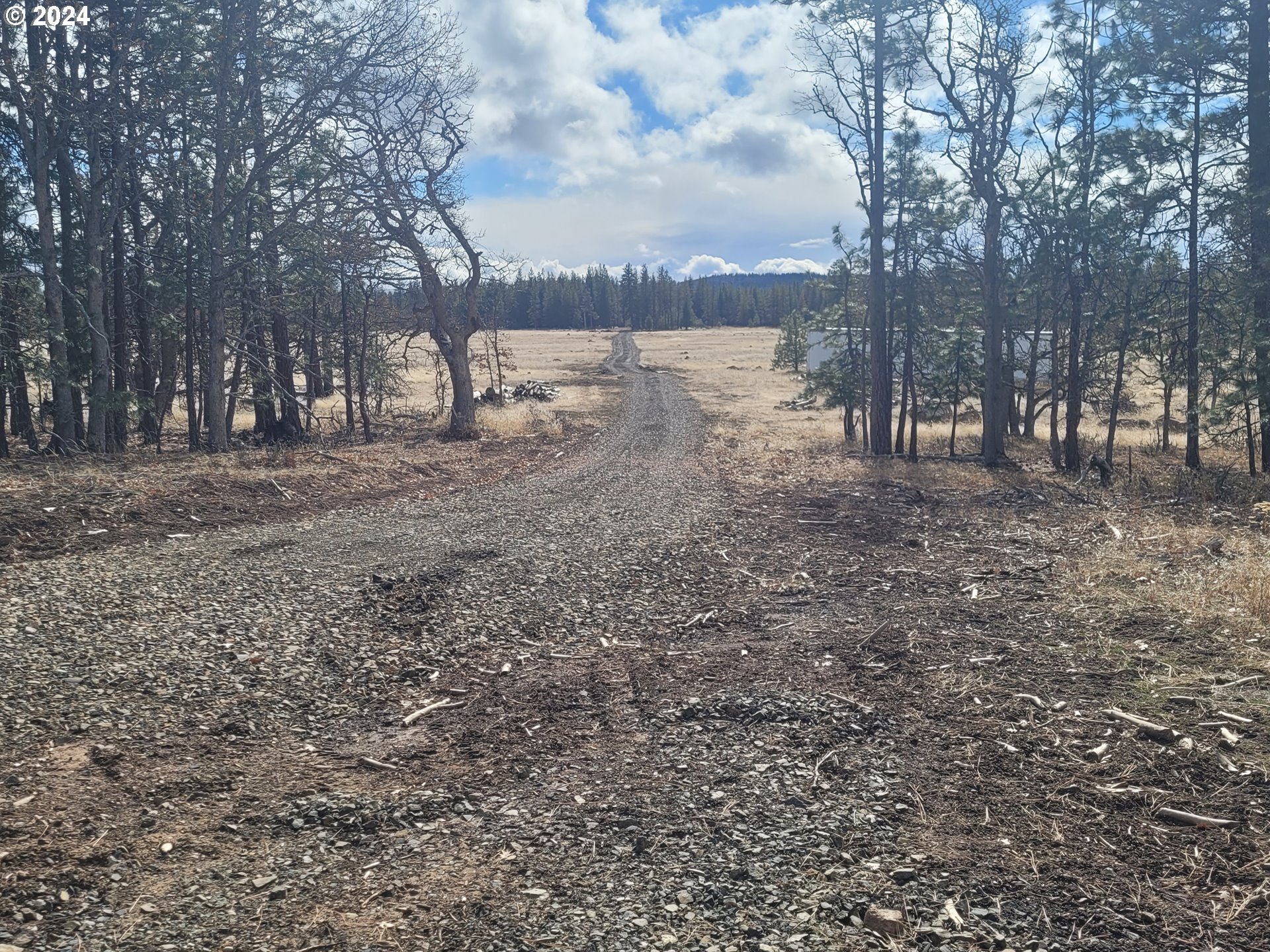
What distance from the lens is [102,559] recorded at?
854 centimetres

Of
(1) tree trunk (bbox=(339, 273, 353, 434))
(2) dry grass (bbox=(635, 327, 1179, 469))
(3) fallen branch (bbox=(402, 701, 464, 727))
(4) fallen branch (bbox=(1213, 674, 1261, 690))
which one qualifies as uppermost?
(1) tree trunk (bbox=(339, 273, 353, 434))

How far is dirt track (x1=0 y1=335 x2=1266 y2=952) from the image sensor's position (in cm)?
352

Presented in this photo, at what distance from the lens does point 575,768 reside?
16.0ft

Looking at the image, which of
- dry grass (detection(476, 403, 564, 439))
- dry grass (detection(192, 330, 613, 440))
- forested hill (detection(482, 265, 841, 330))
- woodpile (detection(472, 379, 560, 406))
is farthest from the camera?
forested hill (detection(482, 265, 841, 330))

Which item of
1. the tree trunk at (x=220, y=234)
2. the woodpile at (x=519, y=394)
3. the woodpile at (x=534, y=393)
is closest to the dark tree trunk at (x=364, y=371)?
the tree trunk at (x=220, y=234)

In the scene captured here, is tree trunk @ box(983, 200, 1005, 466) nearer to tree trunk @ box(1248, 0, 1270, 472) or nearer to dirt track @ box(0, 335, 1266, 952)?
tree trunk @ box(1248, 0, 1270, 472)

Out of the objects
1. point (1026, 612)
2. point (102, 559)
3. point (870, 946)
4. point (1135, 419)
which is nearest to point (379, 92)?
point (102, 559)

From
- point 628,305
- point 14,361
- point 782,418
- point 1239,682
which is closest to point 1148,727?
point 1239,682

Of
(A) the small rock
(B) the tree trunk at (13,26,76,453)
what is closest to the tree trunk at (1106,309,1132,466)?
(A) the small rock

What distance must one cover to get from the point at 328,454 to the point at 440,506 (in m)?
4.65

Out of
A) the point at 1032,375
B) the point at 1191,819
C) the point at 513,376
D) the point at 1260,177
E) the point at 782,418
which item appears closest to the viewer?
the point at 1191,819

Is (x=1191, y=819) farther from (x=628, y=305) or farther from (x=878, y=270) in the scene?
(x=628, y=305)

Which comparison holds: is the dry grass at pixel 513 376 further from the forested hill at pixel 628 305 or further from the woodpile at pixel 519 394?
the forested hill at pixel 628 305

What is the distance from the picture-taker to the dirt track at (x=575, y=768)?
11.6 ft
